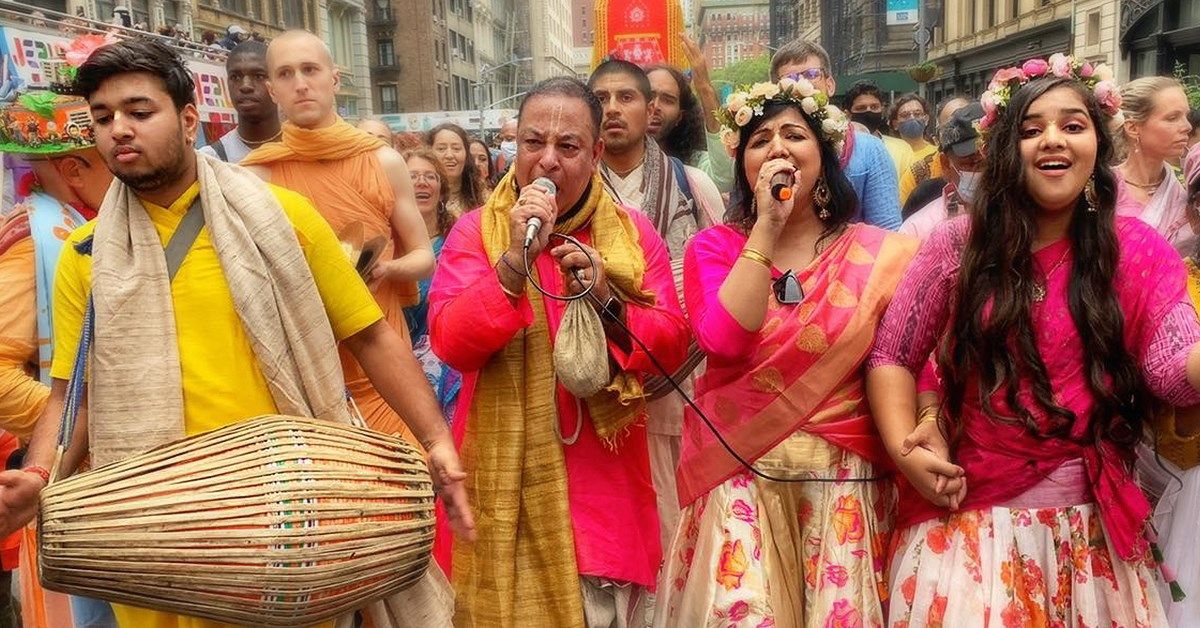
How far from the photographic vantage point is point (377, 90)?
71.8m

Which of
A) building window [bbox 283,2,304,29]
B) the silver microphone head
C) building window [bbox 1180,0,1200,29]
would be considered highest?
building window [bbox 283,2,304,29]

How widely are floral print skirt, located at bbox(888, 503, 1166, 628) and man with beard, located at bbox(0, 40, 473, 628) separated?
48.3 inches

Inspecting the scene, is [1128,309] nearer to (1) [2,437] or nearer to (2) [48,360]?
(2) [48,360]

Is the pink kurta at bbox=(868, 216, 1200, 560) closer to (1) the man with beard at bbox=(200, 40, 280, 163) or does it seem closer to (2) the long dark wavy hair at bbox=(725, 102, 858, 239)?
(2) the long dark wavy hair at bbox=(725, 102, 858, 239)

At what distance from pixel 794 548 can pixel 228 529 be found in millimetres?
1596

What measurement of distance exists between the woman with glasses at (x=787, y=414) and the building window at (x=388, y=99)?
234 feet

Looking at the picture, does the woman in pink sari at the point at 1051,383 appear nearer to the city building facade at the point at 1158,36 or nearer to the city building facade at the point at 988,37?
the city building facade at the point at 1158,36

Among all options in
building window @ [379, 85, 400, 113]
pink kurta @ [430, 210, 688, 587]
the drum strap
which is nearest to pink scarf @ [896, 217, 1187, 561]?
pink kurta @ [430, 210, 688, 587]

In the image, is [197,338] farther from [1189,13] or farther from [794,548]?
[1189,13]

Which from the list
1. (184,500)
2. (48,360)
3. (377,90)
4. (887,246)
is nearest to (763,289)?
(887,246)

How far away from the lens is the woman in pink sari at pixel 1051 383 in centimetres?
264

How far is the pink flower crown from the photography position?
9.12 feet

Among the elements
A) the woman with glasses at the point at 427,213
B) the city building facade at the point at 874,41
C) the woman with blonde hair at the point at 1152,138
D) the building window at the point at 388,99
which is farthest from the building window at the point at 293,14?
the woman with blonde hair at the point at 1152,138

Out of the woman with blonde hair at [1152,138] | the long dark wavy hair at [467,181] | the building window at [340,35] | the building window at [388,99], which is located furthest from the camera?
the building window at [388,99]
